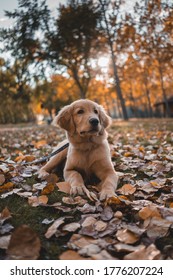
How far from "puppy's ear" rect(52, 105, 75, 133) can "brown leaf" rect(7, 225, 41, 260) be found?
2020mm

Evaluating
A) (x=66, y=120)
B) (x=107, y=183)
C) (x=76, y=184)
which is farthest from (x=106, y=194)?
(x=66, y=120)

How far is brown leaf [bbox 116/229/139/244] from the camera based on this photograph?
1839 mm

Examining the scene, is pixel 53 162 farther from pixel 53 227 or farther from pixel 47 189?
pixel 53 227

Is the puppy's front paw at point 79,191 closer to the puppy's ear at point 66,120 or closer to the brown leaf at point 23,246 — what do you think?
the puppy's ear at point 66,120

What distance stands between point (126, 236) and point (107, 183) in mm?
1152

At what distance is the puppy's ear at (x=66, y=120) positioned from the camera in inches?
146

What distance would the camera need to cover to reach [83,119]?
140 inches

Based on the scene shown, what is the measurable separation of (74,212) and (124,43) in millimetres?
20475

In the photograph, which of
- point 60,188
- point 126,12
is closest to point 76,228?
point 60,188

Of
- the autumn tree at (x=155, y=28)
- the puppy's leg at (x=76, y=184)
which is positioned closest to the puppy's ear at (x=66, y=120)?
the puppy's leg at (x=76, y=184)

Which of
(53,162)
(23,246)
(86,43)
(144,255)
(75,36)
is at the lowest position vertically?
(144,255)
